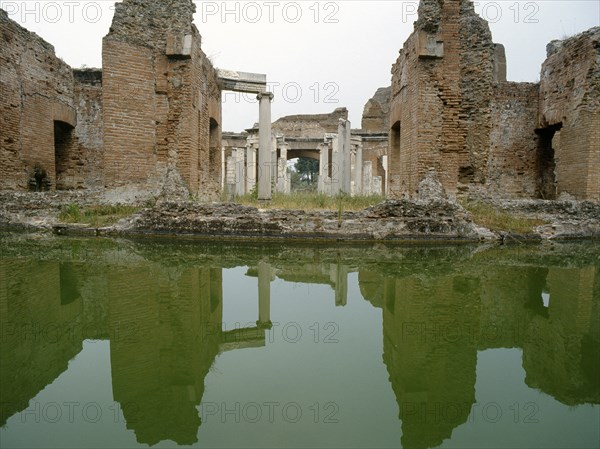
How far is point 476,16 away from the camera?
10.4m

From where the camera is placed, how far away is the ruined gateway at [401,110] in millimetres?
9594

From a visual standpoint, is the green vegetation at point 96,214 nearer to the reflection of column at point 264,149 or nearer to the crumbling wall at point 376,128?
the reflection of column at point 264,149

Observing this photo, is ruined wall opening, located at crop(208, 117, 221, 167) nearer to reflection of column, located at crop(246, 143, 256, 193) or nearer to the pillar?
reflection of column, located at crop(246, 143, 256, 193)

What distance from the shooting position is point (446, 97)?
9.65 metres

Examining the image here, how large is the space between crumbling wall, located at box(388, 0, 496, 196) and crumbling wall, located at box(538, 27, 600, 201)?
2488mm

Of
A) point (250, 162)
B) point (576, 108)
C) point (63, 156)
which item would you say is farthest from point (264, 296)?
point (250, 162)

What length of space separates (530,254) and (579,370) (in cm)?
533

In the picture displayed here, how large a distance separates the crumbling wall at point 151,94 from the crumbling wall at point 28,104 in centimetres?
356

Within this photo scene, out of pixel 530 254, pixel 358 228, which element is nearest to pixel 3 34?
pixel 358 228

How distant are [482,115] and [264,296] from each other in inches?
337

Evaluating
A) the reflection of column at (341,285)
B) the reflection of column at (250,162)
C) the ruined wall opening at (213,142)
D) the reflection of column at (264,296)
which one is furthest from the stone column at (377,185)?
the reflection of column at (264,296)

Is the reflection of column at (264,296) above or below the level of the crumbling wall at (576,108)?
below

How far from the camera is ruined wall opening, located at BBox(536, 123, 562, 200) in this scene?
12930mm

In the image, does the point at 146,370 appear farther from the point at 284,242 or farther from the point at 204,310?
the point at 284,242
